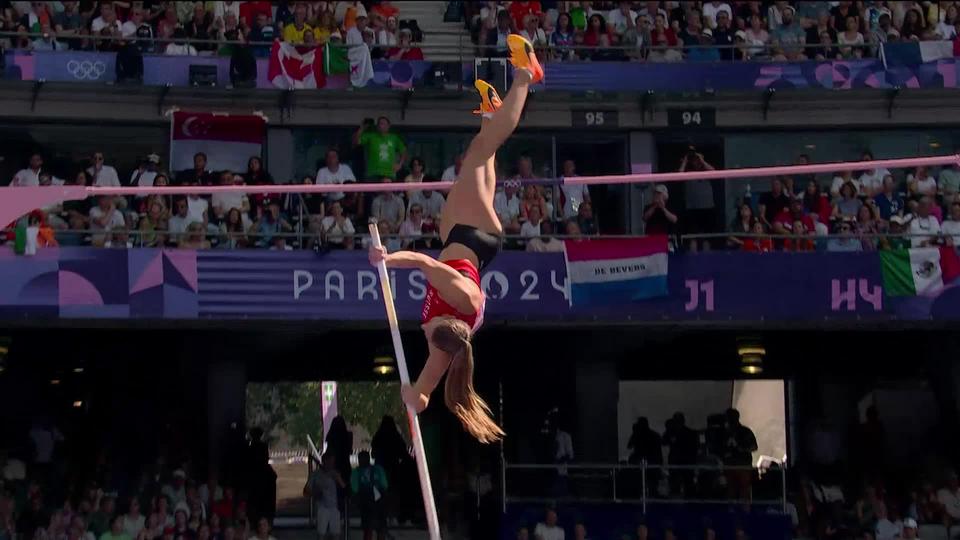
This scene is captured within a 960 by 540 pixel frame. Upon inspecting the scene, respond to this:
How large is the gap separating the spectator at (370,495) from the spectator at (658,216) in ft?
13.2

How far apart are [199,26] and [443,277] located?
39.1ft

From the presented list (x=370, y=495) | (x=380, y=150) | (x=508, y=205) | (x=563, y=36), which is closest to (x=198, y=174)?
(x=380, y=150)

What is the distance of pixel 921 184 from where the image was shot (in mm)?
18938

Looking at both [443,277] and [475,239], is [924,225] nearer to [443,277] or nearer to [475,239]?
[475,239]

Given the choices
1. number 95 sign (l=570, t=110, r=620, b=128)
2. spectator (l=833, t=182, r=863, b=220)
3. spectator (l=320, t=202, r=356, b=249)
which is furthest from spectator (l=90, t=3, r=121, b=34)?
spectator (l=833, t=182, r=863, b=220)

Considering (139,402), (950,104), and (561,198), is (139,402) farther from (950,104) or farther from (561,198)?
(950,104)

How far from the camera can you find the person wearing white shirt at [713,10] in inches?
823

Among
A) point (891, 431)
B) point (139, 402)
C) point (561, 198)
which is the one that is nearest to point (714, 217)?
point (561, 198)

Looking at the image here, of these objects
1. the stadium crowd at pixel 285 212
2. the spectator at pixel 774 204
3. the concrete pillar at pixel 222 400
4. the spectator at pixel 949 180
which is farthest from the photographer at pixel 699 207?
the concrete pillar at pixel 222 400

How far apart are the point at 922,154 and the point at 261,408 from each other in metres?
19.2

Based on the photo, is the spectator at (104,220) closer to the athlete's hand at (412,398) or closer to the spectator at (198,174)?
the spectator at (198,174)

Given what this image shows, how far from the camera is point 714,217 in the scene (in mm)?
19500

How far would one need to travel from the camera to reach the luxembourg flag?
17500mm

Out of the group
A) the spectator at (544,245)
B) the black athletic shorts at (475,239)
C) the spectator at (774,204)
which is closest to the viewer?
the black athletic shorts at (475,239)
